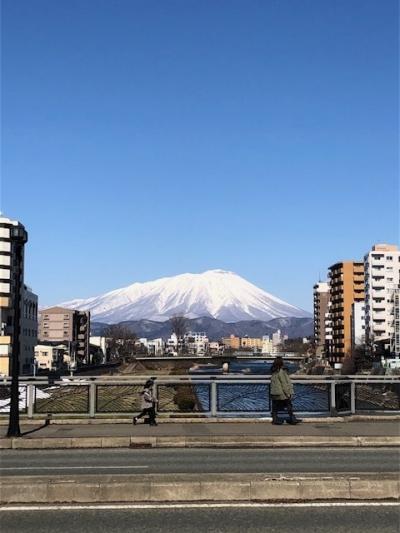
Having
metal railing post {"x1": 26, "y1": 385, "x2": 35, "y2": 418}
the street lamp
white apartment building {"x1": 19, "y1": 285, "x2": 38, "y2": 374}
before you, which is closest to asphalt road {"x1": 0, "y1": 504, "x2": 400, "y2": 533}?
the street lamp

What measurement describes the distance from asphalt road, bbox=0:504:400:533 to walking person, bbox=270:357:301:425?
11.4 metres

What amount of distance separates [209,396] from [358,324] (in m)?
153

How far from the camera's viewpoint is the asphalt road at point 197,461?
45.0 ft

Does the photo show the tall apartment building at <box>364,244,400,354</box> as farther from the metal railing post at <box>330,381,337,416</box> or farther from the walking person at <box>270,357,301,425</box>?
the walking person at <box>270,357,301,425</box>

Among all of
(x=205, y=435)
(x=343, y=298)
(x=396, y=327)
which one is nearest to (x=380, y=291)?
(x=396, y=327)

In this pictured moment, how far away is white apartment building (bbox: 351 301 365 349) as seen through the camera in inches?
6713

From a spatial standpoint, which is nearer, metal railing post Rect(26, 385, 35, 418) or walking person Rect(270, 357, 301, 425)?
walking person Rect(270, 357, 301, 425)

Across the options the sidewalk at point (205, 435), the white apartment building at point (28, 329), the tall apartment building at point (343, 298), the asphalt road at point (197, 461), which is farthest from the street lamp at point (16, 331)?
the tall apartment building at point (343, 298)

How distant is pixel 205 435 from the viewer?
19062 millimetres

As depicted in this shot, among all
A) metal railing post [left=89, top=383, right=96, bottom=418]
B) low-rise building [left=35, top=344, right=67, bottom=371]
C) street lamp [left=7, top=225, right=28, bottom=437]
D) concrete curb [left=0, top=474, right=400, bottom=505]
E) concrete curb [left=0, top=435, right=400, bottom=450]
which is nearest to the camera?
concrete curb [left=0, top=474, right=400, bottom=505]

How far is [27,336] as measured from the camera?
15112 centimetres

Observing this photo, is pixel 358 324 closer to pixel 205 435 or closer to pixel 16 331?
pixel 205 435

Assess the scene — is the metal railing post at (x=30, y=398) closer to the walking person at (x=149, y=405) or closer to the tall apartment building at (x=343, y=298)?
the walking person at (x=149, y=405)

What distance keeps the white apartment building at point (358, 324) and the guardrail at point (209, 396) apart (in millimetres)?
149965
